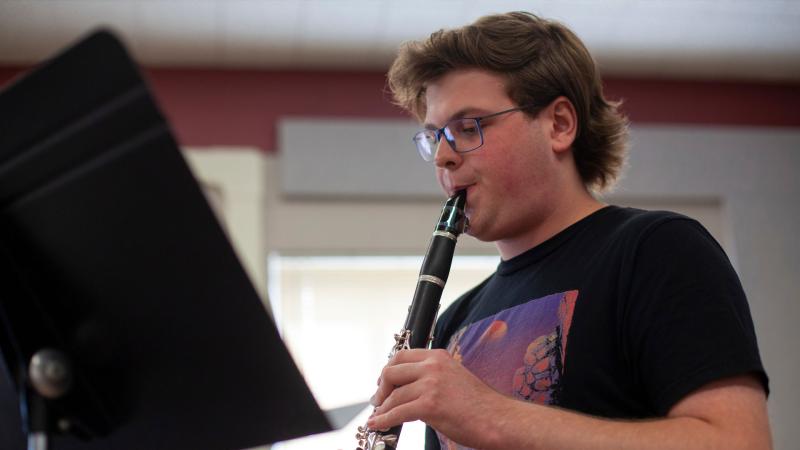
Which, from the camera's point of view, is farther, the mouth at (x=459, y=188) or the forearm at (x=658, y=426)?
the mouth at (x=459, y=188)

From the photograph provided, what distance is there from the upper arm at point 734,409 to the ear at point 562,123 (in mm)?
566

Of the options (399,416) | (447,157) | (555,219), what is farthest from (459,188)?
(399,416)

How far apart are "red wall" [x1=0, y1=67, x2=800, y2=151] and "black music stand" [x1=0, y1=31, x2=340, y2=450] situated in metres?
2.92

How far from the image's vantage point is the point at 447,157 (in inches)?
58.7

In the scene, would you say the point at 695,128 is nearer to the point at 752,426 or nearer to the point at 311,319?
the point at 311,319

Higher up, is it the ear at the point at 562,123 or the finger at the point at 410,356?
the ear at the point at 562,123

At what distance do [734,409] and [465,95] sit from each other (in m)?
0.68

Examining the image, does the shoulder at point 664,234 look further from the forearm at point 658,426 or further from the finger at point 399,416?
the finger at point 399,416

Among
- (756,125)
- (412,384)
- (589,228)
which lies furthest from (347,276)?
(412,384)

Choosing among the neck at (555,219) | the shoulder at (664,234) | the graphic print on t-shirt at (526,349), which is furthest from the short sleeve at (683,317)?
the neck at (555,219)

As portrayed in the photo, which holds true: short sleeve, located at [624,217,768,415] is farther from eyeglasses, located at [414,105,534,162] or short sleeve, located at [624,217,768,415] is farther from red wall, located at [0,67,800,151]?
red wall, located at [0,67,800,151]

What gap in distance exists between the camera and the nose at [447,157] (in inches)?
58.7

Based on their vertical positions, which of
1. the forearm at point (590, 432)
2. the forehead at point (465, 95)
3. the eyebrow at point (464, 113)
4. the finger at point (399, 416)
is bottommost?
the forearm at point (590, 432)

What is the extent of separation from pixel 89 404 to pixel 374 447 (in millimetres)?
431
